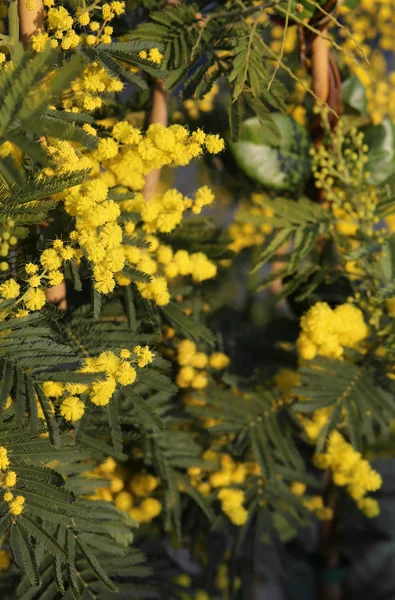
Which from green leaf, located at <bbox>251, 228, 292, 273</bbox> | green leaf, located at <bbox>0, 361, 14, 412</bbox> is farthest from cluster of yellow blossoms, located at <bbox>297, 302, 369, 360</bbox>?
green leaf, located at <bbox>0, 361, 14, 412</bbox>

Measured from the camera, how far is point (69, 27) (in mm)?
432

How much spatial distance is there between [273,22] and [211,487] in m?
0.48

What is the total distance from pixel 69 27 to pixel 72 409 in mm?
268

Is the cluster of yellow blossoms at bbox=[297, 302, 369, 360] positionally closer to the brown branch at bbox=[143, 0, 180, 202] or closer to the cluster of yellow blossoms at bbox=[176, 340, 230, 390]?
the cluster of yellow blossoms at bbox=[176, 340, 230, 390]

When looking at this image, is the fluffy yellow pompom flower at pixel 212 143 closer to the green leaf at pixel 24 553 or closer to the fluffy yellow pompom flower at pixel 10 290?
the fluffy yellow pompom flower at pixel 10 290

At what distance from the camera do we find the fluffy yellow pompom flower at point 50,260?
0.43m

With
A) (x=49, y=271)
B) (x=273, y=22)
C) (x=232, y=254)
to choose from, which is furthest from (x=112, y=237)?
(x=273, y=22)

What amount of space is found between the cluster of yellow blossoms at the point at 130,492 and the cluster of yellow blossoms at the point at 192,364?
0.10 meters

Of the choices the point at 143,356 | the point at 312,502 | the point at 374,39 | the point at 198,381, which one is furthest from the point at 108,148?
the point at 374,39

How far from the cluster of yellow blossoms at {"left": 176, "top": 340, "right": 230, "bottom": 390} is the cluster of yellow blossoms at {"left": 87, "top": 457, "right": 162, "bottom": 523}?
105 millimetres

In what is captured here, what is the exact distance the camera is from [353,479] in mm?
616

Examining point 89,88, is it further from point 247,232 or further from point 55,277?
point 247,232

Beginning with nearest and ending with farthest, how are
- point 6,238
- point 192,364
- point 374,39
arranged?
1. point 6,238
2. point 192,364
3. point 374,39

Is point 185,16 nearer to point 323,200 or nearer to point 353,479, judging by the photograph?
point 323,200
